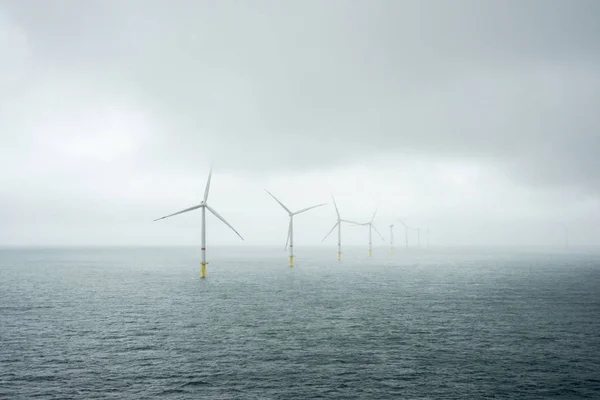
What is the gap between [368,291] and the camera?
12875 centimetres

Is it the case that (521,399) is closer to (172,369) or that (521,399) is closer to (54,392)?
(172,369)

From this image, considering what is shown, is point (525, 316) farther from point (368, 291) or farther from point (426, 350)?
point (368, 291)

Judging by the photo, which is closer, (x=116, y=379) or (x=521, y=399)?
(x=521, y=399)

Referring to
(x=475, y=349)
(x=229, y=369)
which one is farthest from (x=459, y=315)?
(x=229, y=369)

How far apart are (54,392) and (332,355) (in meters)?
32.4

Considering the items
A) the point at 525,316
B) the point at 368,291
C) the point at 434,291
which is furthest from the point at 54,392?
the point at 434,291

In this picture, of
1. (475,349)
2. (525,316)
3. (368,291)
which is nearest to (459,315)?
(525,316)

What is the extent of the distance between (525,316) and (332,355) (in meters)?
50.3

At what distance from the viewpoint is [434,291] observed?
427 feet

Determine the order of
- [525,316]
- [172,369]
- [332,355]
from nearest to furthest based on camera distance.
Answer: [172,369] < [332,355] < [525,316]

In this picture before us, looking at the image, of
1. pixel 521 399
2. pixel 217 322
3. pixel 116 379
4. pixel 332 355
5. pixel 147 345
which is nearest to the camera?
pixel 521 399

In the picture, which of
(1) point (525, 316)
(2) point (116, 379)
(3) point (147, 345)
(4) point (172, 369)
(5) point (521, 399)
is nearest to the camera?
(5) point (521, 399)

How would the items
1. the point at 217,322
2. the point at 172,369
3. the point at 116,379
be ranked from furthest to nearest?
the point at 217,322 → the point at 172,369 → the point at 116,379

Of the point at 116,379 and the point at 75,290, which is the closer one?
the point at 116,379
